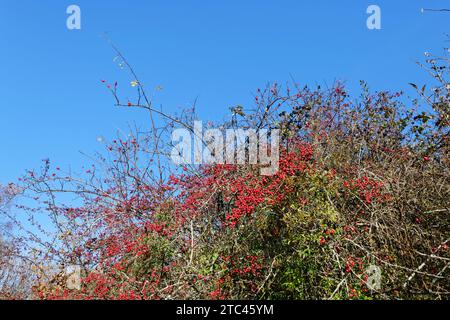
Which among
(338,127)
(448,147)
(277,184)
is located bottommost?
(277,184)

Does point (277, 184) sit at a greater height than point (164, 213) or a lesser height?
greater

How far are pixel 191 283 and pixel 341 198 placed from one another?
2074mm

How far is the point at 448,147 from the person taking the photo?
5.67 meters

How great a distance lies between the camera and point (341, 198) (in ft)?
17.5

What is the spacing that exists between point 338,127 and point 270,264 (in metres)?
3.92

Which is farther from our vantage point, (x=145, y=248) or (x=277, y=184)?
(x=277, y=184)
